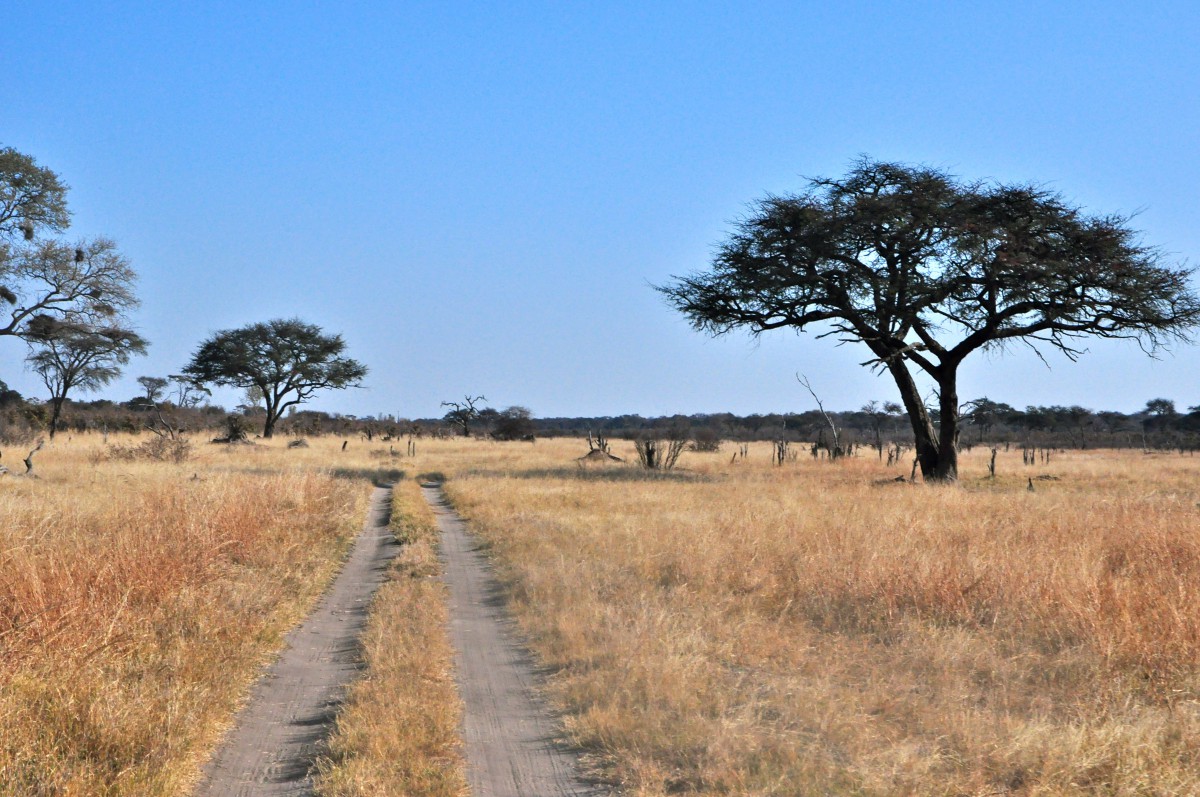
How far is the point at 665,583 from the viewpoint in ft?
32.5

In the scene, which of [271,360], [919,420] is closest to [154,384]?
[271,360]

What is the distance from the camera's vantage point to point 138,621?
6672 millimetres

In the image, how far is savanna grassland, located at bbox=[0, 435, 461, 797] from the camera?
15.1 ft

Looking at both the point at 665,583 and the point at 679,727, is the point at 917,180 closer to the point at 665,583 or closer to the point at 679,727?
the point at 665,583

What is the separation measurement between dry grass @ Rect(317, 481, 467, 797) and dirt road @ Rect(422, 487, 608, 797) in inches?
4.6

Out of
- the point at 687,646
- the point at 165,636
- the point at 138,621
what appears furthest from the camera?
the point at 687,646

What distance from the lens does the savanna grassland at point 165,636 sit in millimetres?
4594

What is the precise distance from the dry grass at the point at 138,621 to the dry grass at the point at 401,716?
794mm

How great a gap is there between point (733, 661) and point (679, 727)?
1.75m

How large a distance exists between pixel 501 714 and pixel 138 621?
3002mm

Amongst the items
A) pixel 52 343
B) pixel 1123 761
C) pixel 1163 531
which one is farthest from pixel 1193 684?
pixel 52 343

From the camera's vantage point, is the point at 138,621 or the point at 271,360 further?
the point at 271,360

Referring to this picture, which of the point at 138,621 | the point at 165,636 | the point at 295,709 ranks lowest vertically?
the point at 295,709

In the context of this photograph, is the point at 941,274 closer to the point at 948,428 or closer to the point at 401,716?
the point at 948,428
